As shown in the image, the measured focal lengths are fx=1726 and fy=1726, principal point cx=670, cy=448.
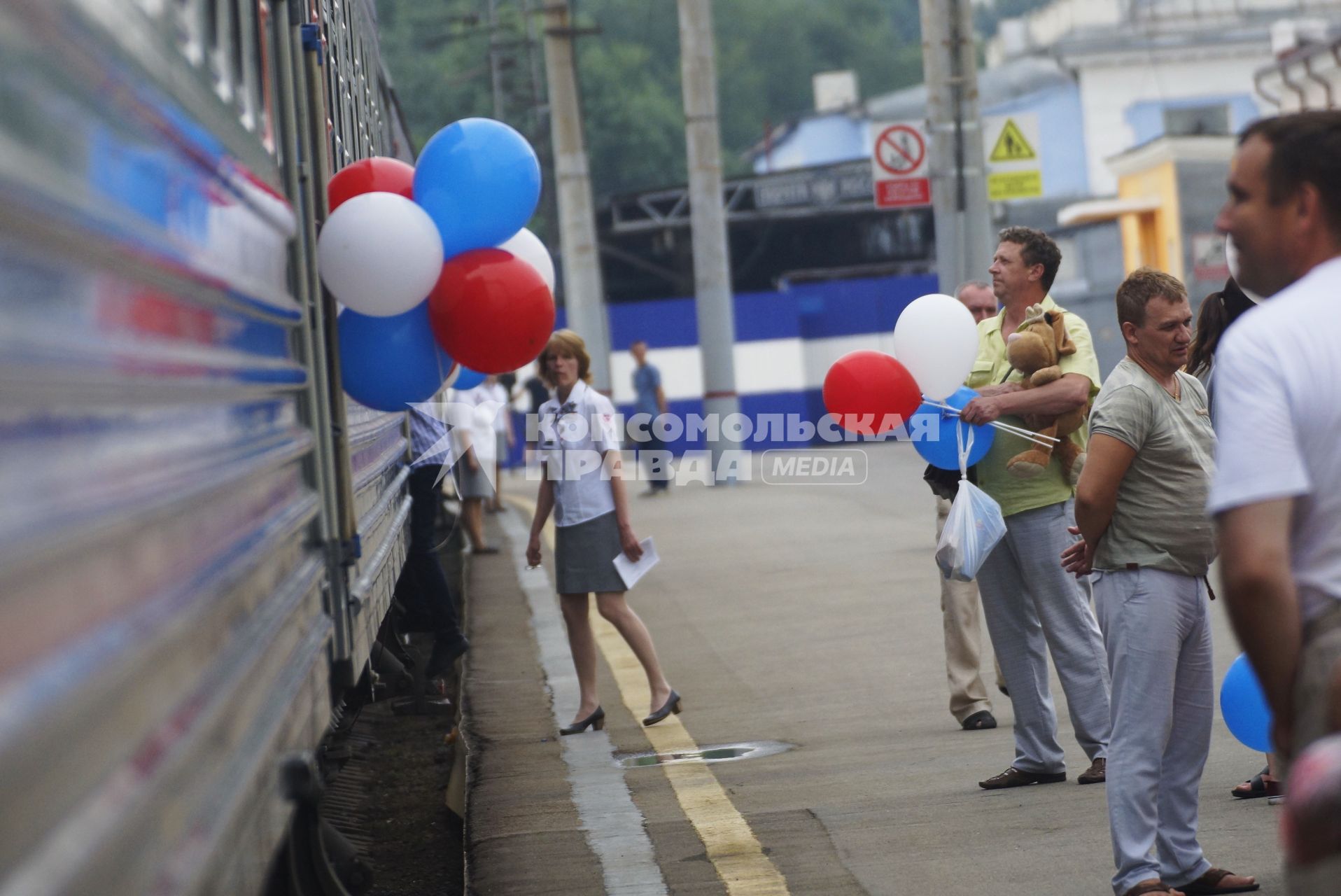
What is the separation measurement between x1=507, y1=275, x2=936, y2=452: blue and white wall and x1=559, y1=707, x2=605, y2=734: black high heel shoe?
82.3ft

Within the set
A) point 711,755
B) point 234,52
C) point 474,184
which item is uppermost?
point 234,52

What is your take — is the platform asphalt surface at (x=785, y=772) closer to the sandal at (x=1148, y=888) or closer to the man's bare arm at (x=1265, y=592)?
the sandal at (x=1148, y=888)

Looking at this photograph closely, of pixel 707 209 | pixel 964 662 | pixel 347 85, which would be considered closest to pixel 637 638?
pixel 964 662

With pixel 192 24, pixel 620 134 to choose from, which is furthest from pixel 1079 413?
pixel 620 134

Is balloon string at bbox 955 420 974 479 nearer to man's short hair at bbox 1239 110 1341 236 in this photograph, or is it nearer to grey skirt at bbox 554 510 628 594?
grey skirt at bbox 554 510 628 594

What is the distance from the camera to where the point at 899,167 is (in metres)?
13.3

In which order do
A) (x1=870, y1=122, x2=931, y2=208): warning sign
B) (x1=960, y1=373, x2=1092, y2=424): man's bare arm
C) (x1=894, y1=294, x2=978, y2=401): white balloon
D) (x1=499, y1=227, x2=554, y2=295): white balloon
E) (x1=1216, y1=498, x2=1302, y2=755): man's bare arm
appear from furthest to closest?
1. (x1=870, y1=122, x2=931, y2=208): warning sign
2. (x1=894, y1=294, x2=978, y2=401): white balloon
3. (x1=960, y1=373, x2=1092, y2=424): man's bare arm
4. (x1=499, y1=227, x2=554, y2=295): white balloon
5. (x1=1216, y1=498, x2=1302, y2=755): man's bare arm

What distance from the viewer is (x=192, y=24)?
303 cm

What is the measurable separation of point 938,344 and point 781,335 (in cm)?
2691

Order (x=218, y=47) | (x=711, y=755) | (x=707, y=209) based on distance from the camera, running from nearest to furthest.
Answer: (x=218, y=47), (x=711, y=755), (x=707, y=209)

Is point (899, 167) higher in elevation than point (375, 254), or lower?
higher

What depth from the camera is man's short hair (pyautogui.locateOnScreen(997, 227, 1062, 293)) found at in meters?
6.21

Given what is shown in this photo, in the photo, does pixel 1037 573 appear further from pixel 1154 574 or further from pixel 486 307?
pixel 486 307

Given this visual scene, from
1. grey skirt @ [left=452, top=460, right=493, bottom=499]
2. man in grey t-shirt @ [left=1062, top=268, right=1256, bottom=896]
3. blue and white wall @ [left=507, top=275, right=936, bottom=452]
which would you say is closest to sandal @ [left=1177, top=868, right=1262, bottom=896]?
man in grey t-shirt @ [left=1062, top=268, right=1256, bottom=896]
